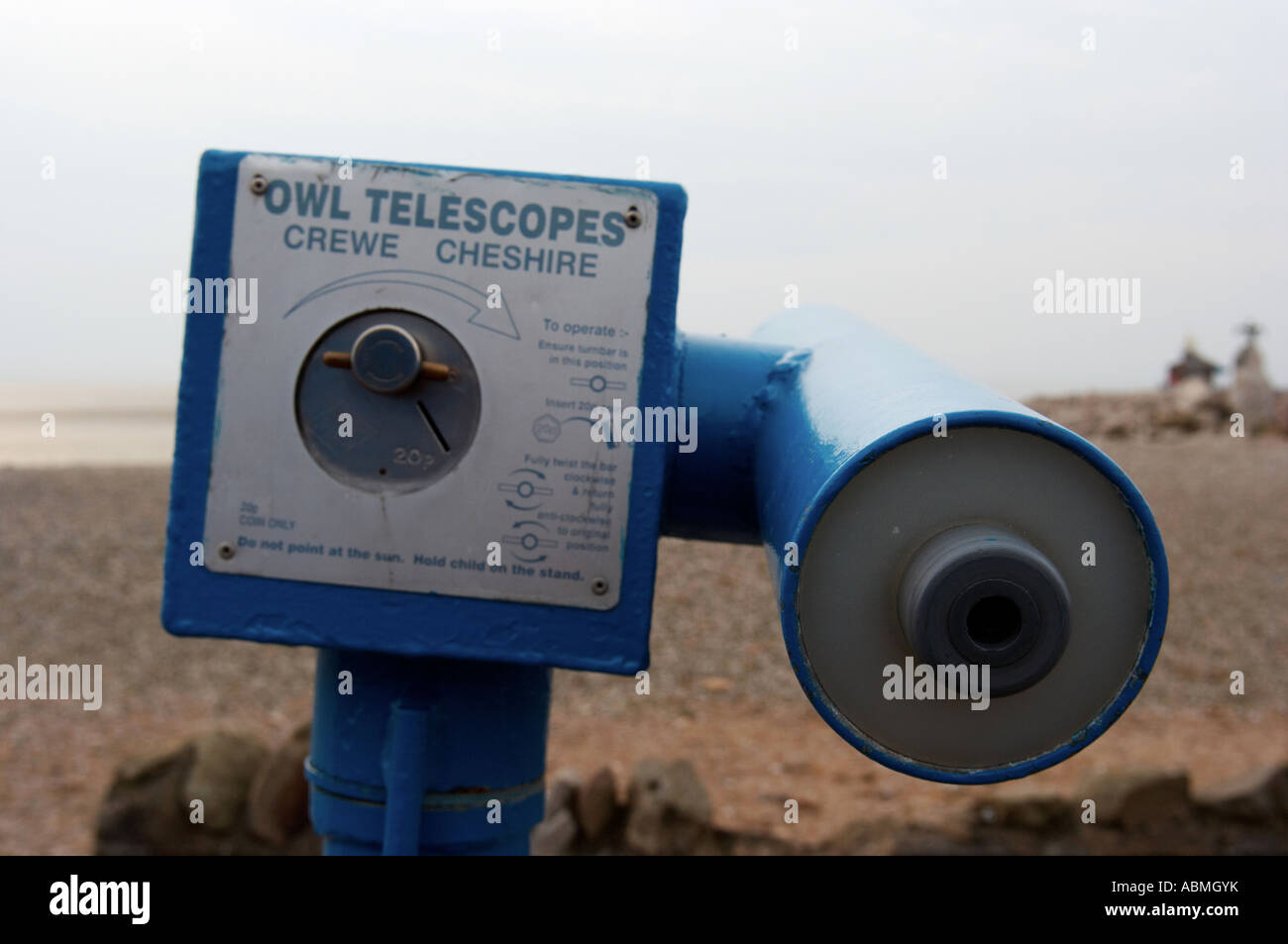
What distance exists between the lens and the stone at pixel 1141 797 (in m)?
4.07

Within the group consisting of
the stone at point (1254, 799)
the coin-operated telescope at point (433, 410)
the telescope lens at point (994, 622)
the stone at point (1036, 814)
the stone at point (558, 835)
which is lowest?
the stone at point (558, 835)

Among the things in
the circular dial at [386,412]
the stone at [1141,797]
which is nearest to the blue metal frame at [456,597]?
the circular dial at [386,412]

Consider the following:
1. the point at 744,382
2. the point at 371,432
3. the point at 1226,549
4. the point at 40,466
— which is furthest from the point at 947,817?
the point at 40,466

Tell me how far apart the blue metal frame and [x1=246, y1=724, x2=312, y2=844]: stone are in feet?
8.71

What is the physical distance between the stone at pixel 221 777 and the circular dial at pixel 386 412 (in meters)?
2.94

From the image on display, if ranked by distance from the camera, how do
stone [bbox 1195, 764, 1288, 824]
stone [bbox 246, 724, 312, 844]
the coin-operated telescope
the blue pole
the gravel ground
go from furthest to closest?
the gravel ground < stone [bbox 1195, 764, 1288, 824] < stone [bbox 246, 724, 312, 844] < the blue pole < the coin-operated telescope

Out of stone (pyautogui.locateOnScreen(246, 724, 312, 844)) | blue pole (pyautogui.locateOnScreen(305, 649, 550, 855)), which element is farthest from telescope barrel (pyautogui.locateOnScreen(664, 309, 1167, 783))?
stone (pyautogui.locateOnScreen(246, 724, 312, 844))

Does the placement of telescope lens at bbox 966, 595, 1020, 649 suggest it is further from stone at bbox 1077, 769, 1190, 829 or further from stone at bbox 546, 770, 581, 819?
stone at bbox 1077, 769, 1190, 829

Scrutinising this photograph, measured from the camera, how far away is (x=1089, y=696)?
3.68ft

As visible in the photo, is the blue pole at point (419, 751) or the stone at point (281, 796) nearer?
the blue pole at point (419, 751)

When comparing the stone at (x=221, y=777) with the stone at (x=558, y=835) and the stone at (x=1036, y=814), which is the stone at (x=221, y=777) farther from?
the stone at (x=1036, y=814)

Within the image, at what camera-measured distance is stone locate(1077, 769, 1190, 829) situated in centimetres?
407
